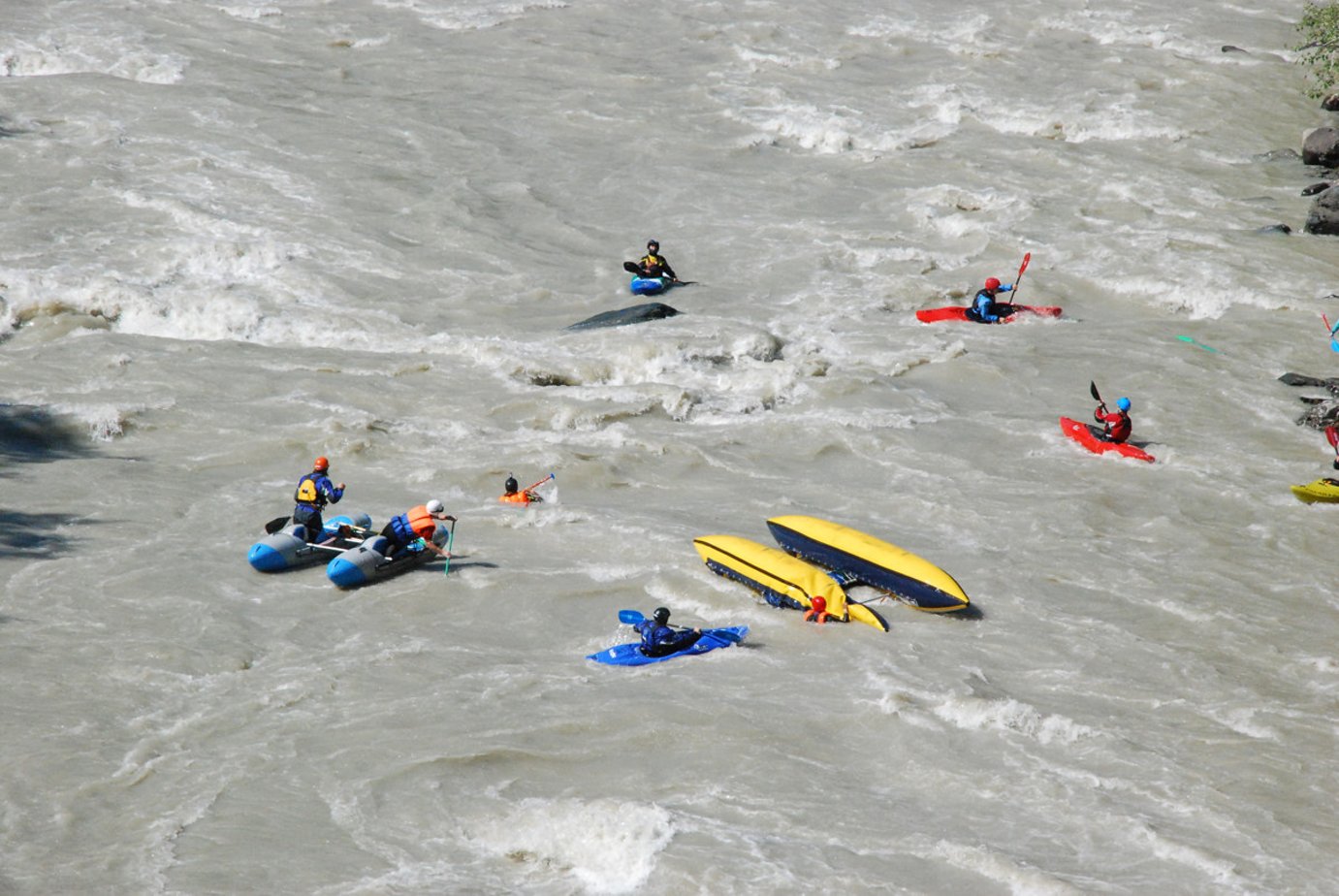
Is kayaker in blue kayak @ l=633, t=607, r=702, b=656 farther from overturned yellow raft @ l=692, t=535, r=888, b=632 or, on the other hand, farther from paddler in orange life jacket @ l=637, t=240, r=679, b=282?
paddler in orange life jacket @ l=637, t=240, r=679, b=282

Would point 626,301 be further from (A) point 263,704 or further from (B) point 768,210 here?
(A) point 263,704

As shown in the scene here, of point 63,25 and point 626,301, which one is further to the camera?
point 63,25

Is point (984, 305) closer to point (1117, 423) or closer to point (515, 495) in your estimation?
point (1117, 423)

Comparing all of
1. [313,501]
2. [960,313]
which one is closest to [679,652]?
[313,501]

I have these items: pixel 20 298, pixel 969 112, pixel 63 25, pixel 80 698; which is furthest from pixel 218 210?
pixel 969 112

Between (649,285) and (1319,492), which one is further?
Answer: (649,285)

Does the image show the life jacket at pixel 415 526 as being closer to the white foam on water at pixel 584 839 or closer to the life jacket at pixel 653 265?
the white foam on water at pixel 584 839

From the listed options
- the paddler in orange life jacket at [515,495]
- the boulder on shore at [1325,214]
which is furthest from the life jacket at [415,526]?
the boulder on shore at [1325,214]
